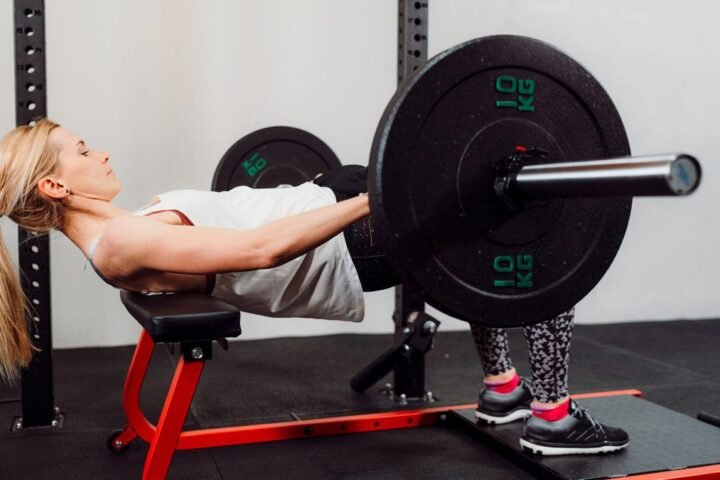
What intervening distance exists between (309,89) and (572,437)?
2.35 metres

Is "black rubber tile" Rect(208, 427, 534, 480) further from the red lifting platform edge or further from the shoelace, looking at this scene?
the shoelace

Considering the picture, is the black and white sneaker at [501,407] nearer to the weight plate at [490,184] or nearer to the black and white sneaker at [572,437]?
the black and white sneaker at [572,437]

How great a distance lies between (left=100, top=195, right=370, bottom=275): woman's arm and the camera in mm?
1388

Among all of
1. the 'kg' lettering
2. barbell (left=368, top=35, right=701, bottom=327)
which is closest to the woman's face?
barbell (left=368, top=35, right=701, bottom=327)

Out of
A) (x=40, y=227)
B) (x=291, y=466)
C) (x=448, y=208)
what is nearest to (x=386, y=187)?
(x=448, y=208)

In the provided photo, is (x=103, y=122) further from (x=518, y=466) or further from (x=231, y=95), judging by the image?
(x=518, y=466)

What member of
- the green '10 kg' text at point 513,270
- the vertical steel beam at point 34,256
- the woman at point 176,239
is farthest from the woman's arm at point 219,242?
the vertical steel beam at point 34,256

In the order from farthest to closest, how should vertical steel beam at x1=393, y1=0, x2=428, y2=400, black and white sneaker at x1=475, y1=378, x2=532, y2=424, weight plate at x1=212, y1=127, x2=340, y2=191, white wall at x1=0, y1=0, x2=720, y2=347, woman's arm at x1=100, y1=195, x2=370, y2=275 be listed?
A: white wall at x1=0, y1=0, x2=720, y2=347 → weight plate at x1=212, y1=127, x2=340, y2=191 → vertical steel beam at x1=393, y1=0, x2=428, y2=400 → black and white sneaker at x1=475, y1=378, x2=532, y2=424 → woman's arm at x1=100, y1=195, x2=370, y2=275

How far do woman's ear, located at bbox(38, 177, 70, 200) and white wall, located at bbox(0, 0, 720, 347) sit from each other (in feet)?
4.83

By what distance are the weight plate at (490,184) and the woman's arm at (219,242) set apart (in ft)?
0.50

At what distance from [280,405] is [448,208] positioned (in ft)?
5.23

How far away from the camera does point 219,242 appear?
1465mm

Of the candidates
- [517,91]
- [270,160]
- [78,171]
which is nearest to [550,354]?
[517,91]

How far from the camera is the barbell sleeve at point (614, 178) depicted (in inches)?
37.7
